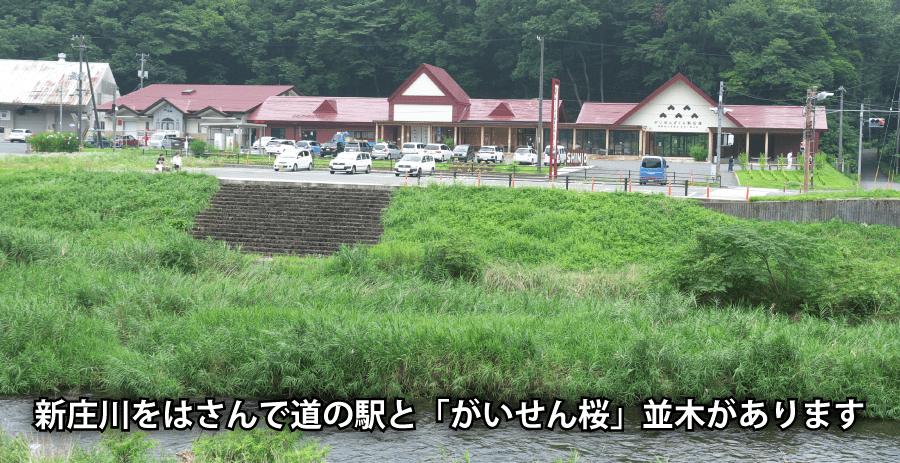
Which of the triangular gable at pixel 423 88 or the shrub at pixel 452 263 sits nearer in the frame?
the shrub at pixel 452 263

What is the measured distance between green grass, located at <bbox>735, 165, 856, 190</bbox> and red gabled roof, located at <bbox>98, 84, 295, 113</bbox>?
125ft

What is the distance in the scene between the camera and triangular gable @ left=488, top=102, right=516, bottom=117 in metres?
57.9

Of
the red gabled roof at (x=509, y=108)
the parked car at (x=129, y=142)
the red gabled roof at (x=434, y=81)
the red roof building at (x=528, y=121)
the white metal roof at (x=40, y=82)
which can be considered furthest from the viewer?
the white metal roof at (x=40, y=82)

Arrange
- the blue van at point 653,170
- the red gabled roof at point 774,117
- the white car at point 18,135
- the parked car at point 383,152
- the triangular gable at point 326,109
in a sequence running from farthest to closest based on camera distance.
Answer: the triangular gable at point 326,109 < the white car at point 18,135 < the red gabled roof at point 774,117 < the parked car at point 383,152 < the blue van at point 653,170

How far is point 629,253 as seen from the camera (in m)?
22.9

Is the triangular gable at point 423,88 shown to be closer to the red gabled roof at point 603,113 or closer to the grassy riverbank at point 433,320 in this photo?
the red gabled roof at point 603,113

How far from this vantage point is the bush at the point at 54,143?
43.8 meters

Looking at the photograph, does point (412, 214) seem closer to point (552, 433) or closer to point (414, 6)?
point (552, 433)

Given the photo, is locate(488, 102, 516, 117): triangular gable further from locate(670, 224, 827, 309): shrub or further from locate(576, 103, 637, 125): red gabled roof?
locate(670, 224, 827, 309): shrub

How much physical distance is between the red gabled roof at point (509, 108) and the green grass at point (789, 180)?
Result: 1822cm

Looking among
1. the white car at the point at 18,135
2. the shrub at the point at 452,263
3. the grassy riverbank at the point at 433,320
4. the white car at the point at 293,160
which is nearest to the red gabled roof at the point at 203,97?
the white car at the point at 18,135

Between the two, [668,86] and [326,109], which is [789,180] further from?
[326,109]

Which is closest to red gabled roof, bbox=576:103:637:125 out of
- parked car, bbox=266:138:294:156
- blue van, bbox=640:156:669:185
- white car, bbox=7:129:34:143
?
parked car, bbox=266:138:294:156

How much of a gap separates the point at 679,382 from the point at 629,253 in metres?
10.3
